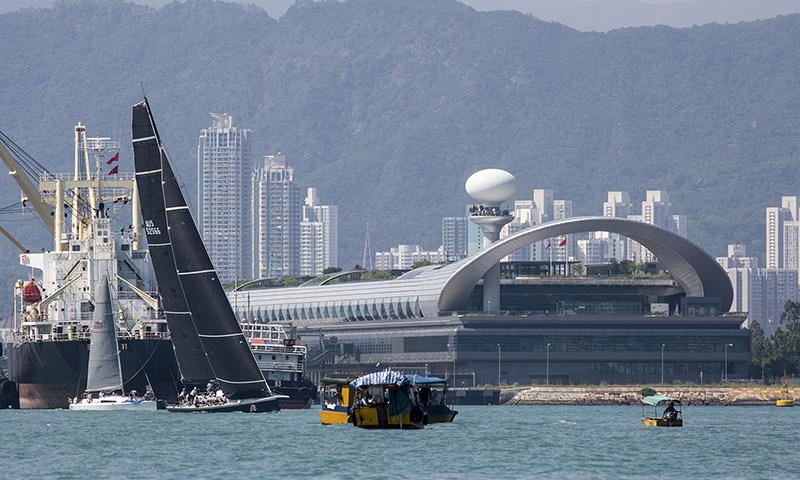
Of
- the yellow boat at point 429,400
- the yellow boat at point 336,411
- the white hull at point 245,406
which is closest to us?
the yellow boat at point 429,400

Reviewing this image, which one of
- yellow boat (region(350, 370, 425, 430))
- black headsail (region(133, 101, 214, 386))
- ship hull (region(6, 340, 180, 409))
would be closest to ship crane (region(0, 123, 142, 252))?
ship hull (region(6, 340, 180, 409))

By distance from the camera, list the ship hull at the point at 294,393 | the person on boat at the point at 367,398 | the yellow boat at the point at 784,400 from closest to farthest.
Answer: the person on boat at the point at 367,398, the ship hull at the point at 294,393, the yellow boat at the point at 784,400

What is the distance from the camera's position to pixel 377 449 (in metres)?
83.7

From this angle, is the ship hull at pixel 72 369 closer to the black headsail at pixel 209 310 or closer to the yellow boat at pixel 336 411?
the black headsail at pixel 209 310

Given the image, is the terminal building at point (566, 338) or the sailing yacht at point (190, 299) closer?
the sailing yacht at point (190, 299)

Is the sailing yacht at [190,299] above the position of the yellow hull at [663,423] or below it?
above

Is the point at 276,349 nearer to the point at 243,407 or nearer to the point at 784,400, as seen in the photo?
the point at 243,407

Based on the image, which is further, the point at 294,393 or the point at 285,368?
the point at 285,368

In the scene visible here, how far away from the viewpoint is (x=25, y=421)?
381ft

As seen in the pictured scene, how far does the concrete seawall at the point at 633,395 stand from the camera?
17588 centimetres

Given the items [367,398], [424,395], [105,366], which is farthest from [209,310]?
[367,398]

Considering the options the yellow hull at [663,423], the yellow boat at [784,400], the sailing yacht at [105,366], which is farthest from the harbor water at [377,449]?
the yellow boat at [784,400]

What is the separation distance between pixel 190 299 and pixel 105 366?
12.5 m

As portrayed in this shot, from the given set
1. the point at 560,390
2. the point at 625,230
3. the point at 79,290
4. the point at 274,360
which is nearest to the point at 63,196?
the point at 79,290
